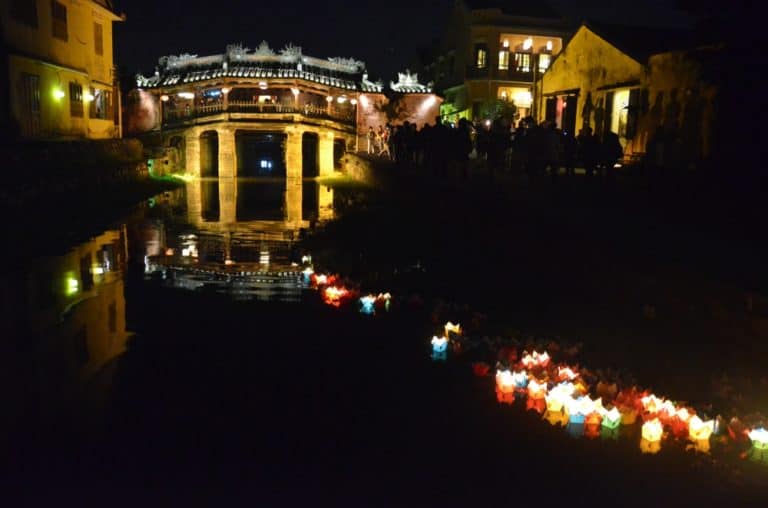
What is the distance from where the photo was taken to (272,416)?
248 inches

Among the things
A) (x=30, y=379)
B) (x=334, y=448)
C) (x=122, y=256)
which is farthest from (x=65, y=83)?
(x=334, y=448)

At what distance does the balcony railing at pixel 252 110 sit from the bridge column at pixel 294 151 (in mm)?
1189

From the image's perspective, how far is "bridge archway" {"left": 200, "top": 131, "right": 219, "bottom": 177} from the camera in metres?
44.1

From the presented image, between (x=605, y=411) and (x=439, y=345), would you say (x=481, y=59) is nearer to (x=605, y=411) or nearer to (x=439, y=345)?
(x=439, y=345)

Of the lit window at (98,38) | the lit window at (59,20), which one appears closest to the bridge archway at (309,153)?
the lit window at (98,38)

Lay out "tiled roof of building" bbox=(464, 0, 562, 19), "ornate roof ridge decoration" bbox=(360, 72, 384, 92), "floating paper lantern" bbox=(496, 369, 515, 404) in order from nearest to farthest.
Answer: "floating paper lantern" bbox=(496, 369, 515, 404)
"tiled roof of building" bbox=(464, 0, 562, 19)
"ornate roof ridge decoration" bbox=(360, 72, 384, 92)

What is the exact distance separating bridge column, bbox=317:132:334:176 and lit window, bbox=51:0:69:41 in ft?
56.8

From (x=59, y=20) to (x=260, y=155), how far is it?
31.8 metres

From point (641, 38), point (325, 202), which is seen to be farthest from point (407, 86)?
point (641, 38)

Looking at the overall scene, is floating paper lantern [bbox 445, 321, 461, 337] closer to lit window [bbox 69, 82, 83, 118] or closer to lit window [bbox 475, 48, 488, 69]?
lit window [bbox 69, 82, 83, 118]

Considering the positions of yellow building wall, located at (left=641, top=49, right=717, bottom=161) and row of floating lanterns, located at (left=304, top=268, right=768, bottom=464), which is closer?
row of floating lanterns, located at (left=304, top=268, right=768, bottom=464)

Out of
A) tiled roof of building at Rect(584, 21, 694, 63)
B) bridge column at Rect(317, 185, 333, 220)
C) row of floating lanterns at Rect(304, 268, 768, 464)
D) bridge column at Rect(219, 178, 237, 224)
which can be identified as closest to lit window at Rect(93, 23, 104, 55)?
bridge column at Rect(219, 178, 237, 224)

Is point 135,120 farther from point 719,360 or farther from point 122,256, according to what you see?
point 719,360

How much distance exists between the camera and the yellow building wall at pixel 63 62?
22.5 metres
